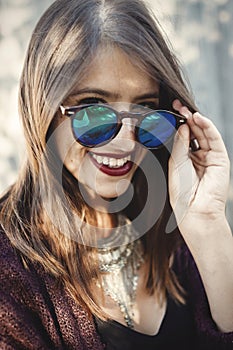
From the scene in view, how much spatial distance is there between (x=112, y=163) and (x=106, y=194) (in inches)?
3.8

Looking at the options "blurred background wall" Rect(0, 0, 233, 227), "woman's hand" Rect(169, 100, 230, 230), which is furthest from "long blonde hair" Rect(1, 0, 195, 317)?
"blurred background wall" Rect(0, 0, 233, 227)

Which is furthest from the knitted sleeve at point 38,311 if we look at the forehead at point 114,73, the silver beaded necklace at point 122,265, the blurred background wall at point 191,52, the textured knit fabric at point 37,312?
the blurred background wall at point 191,52

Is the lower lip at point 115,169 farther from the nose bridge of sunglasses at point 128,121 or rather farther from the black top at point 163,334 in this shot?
the black top at point 163,334

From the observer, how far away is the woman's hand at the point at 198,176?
5.21 feet

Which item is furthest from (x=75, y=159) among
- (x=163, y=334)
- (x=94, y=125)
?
(x=163, y=334)

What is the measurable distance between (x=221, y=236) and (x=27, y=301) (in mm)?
526

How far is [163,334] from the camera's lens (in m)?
1.60

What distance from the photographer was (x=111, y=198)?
5.42ft

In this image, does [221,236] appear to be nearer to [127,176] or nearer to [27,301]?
[127,176]

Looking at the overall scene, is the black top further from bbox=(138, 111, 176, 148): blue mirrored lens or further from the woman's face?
bbox=(138, 111, 176, 148): blue mirrored lens

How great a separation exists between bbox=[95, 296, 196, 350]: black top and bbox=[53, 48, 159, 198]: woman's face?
0.33 meters

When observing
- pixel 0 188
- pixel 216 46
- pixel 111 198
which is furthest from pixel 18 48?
pixel 111 198

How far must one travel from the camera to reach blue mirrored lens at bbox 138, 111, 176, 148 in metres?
1.45

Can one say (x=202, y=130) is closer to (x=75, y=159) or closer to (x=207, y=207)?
(x=207, y=207)
